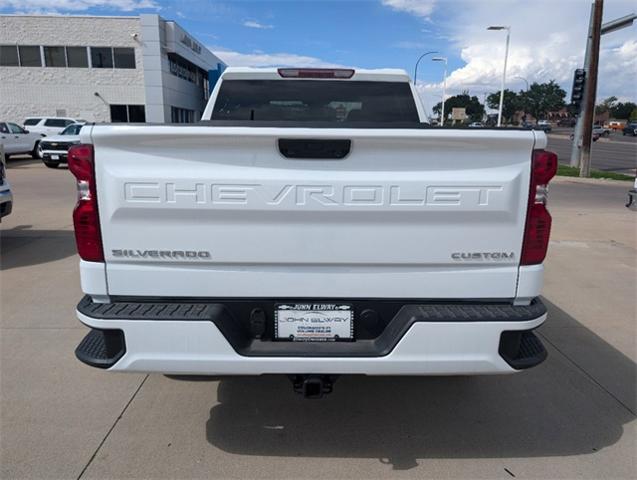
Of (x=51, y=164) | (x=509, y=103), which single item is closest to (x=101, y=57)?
(x=51, y=164)

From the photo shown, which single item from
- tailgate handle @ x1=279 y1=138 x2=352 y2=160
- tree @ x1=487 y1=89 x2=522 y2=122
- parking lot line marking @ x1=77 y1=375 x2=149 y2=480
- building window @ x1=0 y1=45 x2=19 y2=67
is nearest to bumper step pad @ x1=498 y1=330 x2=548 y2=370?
tailgate handle @ x1=279 y1=138 x2=352 y2=160

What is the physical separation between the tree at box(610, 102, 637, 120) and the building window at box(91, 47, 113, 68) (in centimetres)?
13710

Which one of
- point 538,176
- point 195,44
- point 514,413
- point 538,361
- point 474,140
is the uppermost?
point 195,44

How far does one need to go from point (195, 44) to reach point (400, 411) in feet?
161

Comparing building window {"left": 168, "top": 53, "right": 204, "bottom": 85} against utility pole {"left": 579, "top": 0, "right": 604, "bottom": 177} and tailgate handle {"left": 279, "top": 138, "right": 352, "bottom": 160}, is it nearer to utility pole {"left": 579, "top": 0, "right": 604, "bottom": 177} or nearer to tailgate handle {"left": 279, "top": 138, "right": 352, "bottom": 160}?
utility pole {"left": 579, "top": 0, "right": 604, "bottom": 177}

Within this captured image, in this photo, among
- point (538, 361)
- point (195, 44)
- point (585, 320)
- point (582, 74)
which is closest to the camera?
point (538, 361)

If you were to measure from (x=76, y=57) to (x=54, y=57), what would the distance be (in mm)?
1472

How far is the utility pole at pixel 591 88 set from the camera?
19.0 m

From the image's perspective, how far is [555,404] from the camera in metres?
3.41

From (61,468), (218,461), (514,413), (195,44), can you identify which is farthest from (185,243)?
(195,44)

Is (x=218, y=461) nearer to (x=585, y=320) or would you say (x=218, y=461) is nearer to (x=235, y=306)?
(x=235, y=306)

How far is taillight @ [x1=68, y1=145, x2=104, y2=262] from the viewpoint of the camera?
2.29 meters

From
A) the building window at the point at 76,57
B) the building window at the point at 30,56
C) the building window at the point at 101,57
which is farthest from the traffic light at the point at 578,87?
the building window at the point at 30,56

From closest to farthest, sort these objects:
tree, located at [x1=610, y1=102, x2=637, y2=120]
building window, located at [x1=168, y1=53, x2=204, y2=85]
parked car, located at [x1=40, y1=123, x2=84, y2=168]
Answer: parked car, located at [x1=40, y1=123, x2=84, y2=168] < building window, located at [x1=168, y1=53, x2=204, y2=85] < tree, located at [x1=610, y1=102, x2=637, y2=120]
